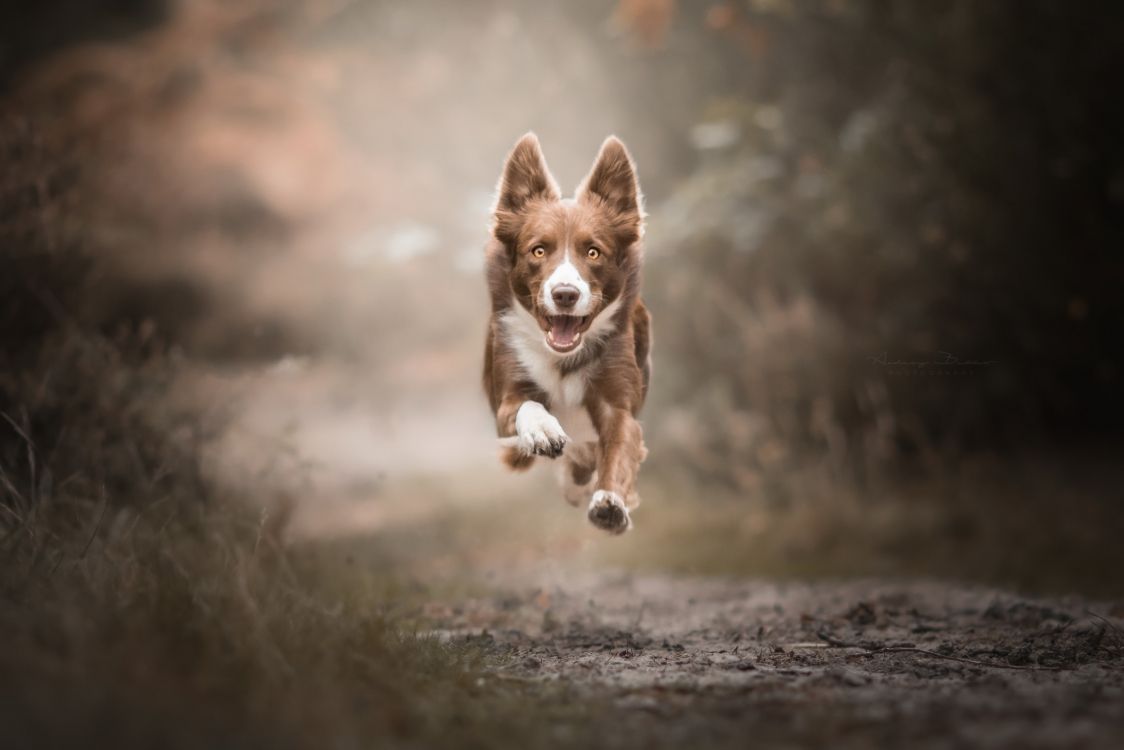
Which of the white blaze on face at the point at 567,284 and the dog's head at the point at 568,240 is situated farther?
the dog's head at the point at 568,240

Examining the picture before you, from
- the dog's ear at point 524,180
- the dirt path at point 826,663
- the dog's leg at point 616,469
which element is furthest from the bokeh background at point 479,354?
the dog's ear at point 524,180

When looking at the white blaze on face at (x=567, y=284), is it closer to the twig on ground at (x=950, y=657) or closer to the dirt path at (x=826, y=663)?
the dirt path at (x=826, y=663)

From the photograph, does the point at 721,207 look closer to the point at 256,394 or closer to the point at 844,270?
the point at 844,270

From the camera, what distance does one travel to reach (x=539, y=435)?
16.0 feet

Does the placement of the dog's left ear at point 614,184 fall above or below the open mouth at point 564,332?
above

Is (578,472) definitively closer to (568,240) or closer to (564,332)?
(564,332)

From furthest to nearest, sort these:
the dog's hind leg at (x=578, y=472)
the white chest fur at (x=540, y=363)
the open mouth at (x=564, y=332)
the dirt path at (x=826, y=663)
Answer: the dog's hind leg at (x=578, y=472) < the white chest fur at (x=540, y=363) < the open mouth at (x=564, y=332) < the dirt path at (x=826, y=663)

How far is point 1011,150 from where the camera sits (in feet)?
33.6

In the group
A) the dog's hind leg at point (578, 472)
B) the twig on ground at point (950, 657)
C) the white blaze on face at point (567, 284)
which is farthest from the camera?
the dog's hind leg at point (578, 472)

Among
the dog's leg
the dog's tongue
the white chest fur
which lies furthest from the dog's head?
the dog's leg

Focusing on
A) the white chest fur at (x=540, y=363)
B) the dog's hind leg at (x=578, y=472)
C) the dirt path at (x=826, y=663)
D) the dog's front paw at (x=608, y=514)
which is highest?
the white chest fur at (x=540, y=363)

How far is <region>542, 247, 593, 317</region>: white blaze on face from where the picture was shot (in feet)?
16.3

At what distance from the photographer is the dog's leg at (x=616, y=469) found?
4.85m

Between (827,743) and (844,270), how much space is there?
1009 cm
